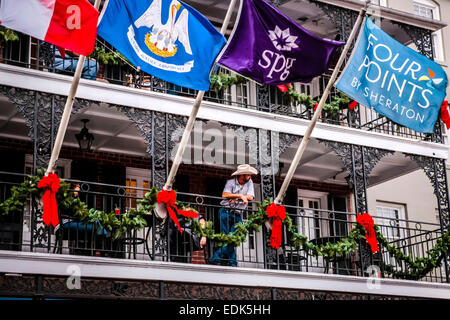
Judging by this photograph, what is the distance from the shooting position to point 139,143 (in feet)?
63.8

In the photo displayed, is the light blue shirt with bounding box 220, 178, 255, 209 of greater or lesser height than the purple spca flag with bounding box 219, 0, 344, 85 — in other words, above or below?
below

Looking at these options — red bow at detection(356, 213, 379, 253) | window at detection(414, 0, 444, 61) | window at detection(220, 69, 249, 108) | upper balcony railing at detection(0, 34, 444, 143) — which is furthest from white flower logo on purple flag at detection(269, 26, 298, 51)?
window at detection(414, 0, 444, 61)

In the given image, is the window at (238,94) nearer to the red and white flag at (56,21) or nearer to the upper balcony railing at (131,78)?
the upper balcony railing at (131,78)

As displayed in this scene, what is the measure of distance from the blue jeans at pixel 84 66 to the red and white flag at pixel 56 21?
281 cm

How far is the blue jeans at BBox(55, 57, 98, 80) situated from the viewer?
1677cm

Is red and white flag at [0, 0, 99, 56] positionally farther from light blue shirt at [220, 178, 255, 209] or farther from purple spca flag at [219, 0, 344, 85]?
light blue shirt at [220, 178, 255, 209]

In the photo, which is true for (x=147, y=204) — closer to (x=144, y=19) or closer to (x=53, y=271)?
(x=53, y=271)

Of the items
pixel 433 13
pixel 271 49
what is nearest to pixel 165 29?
pixel 271 49

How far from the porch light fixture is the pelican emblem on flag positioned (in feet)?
13.4

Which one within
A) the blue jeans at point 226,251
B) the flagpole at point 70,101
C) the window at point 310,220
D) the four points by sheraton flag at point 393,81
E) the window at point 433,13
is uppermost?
the window at point 433,13

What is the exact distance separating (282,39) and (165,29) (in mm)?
2247

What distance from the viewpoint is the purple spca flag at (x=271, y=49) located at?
15266 mm

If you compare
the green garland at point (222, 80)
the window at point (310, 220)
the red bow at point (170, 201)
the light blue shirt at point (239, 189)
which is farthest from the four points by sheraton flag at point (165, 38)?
the window at point (310, 220)

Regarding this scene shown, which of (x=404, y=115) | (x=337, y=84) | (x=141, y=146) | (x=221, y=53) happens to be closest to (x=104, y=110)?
(x=141, y=146)
